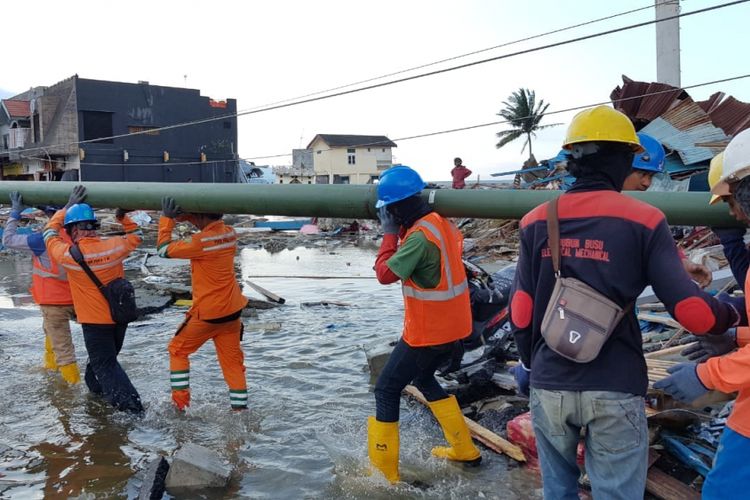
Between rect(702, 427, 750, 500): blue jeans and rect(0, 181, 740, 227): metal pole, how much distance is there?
4.31 feet

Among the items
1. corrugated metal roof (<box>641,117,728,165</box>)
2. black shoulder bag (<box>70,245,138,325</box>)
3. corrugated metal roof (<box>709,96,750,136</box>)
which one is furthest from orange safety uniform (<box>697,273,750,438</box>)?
corrugated metal roof (<box>709,96,750,136</box>)

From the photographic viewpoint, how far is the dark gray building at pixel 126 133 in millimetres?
38719

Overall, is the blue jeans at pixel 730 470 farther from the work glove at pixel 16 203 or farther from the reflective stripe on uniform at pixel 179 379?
the work glove at pixel 16 203

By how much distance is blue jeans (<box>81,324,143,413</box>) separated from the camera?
18.7 feet

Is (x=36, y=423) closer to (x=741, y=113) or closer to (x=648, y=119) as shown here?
(x=648, y=119)

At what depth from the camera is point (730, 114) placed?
12.6 meters

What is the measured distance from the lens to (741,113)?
12.5m

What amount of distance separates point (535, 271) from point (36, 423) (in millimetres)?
5113

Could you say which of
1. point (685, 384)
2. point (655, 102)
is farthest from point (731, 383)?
point (655, 102)

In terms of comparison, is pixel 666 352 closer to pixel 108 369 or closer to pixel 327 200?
pixel 327 200

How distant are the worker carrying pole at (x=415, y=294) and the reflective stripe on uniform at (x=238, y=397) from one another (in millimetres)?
1872

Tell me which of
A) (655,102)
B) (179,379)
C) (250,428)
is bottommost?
(250,428)

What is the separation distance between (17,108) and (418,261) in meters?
49.6

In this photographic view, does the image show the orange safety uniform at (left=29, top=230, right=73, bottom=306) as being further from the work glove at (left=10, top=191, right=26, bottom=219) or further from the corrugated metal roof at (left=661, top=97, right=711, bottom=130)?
the corrugated metal roof at (left=661, top=97, right=711, bottom=130)
